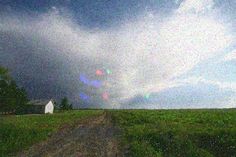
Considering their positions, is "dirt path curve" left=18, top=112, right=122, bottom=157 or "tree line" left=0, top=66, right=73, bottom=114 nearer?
"dirt path curve" left=18, top=112, right=122, bottom=157

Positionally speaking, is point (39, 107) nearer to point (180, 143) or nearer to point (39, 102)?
point (39, 102)

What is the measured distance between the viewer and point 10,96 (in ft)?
283

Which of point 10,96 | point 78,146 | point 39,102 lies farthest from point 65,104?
point 78,146

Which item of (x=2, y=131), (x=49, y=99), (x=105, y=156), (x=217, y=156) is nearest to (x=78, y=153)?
(x=105, y=156)

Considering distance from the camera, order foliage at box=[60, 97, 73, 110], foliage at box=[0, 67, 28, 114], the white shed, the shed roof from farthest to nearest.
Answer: foliage at box=[60, 97, 73, 110], the shed roof, the white shed, foliage at box=[0, 67, 28, 114]

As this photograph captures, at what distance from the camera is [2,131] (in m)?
32.5

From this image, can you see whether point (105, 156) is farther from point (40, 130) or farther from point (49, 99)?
point (49, 99)

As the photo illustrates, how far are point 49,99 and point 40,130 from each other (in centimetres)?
8198

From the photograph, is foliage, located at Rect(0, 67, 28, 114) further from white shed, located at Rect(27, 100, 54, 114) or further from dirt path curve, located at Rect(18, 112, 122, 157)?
dirt path curve, located at Rect(18, 112, 122, 157)

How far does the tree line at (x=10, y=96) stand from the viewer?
71062 mm

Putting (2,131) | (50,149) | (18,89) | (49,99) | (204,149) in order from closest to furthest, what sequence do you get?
(204,149)
(50,149)
(2,131)
(18,89)
(49,99)

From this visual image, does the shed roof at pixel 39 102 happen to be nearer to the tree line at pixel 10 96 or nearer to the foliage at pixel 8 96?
the tree line at pixel 10 96

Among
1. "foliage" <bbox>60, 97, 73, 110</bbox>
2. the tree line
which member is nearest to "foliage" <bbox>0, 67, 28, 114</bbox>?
the tree line

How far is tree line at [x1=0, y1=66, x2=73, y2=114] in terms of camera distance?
71062 mm
